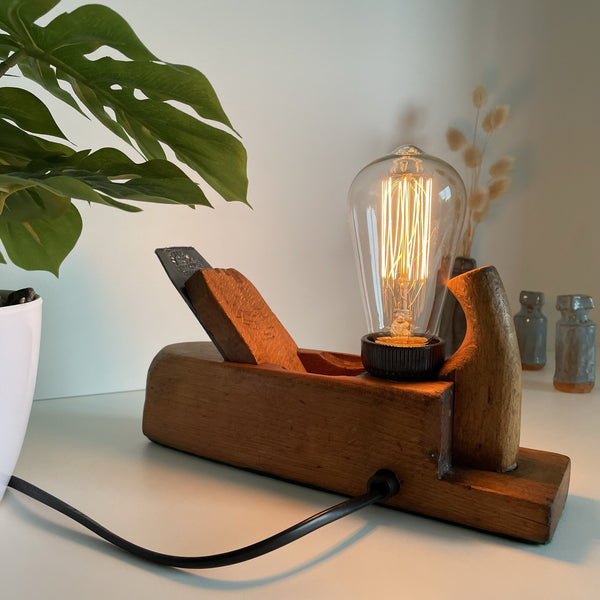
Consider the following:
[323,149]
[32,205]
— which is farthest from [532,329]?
[32,205]

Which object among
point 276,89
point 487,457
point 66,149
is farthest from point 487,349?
point 276,89

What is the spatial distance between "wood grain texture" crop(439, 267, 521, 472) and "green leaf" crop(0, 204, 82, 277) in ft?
1.32

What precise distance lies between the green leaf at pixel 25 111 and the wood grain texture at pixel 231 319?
0.21 m

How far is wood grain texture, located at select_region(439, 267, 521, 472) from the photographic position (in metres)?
0.59

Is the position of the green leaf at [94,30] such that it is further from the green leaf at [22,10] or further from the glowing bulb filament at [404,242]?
the glowing bulb filament at [404,242]

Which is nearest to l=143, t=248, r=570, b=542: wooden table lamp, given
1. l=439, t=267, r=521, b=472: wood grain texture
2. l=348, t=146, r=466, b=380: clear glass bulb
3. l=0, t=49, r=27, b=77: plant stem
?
l=439, t=267, r=521, b=472: wood grain texture

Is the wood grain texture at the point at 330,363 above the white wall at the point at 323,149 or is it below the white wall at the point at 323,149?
below

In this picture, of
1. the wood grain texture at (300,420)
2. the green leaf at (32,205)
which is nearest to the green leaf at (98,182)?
the green leaf at (32,205)

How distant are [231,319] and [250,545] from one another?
0.82 ft

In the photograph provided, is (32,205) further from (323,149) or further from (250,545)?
(323,149)

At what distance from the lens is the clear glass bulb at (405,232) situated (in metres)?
0.74

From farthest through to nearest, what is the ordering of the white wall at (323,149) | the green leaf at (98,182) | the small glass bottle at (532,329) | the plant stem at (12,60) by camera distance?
1. the small glass bottle at (532,329)
2. the white wall at (323,149)
3. the plant stem at (12,60)
4. the green leaf at (98,182)

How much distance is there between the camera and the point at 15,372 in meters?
0.55

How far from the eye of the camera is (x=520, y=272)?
4.52 feet
